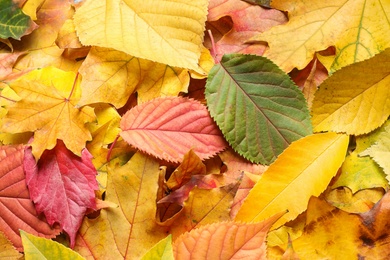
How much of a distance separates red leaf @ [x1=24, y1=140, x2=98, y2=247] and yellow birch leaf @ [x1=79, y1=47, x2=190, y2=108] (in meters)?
0.10

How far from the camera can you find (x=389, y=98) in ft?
2.51

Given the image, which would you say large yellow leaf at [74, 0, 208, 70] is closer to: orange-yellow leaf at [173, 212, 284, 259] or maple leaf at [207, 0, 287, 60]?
maple leaf at [207, 0, 287, 60]

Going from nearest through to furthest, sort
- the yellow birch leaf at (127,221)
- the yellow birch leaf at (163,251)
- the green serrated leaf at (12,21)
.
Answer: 1. the yellow birch leaf at (163,251)
2. the yellow birch leaf at (127,221)
3. the green serrated leaf at (12,21)

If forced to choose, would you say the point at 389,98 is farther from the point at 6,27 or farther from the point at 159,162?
the point at 6,27

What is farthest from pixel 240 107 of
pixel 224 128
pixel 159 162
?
pixel 159 162

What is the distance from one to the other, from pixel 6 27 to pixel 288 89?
458 millimetres

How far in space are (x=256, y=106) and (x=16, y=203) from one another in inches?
14.8

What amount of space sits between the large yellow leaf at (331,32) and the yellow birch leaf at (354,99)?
0.03m

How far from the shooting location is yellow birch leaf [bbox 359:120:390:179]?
2.43ft

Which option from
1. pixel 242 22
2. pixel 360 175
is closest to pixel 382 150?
pixel 360 175

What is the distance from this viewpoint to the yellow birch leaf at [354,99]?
2.51 ft

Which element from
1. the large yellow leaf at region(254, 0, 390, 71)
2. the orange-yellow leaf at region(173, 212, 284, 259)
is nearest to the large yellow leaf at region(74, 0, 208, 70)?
the large yellow leaf at region(254, 0, 390, 71)

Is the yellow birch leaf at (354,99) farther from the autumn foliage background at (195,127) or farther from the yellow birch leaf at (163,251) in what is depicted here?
the yellow birch leaf at (163,251)

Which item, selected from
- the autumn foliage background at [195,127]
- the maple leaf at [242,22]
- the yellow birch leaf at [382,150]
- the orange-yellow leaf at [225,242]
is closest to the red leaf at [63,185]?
the autumn foliage background at [195,127]
